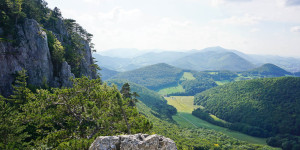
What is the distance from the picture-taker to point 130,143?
725 inches

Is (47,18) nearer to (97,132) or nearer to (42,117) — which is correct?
(42,117)

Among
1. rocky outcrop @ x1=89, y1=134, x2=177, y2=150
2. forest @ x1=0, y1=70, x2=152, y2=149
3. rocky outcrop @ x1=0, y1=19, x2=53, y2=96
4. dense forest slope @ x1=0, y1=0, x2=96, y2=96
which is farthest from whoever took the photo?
dense forest slope @ x1=0, y1=0, x2=96, y2=96

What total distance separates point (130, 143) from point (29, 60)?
151 ft

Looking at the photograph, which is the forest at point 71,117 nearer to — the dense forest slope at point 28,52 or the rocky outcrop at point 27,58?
the dense forest slope at point 28,52

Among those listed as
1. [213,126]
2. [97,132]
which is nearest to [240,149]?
[213,126]

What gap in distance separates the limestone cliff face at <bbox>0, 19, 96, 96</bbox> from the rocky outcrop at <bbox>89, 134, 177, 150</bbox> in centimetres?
3783

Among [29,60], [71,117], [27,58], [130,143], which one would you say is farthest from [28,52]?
[130,143]

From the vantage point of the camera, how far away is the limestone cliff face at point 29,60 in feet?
134

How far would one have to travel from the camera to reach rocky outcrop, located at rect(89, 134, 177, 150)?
18.2 meters

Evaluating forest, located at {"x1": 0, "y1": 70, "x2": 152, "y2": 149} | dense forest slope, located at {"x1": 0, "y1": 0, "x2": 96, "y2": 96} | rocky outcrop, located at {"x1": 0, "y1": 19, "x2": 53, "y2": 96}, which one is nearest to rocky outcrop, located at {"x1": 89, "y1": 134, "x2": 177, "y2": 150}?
forest, located at {"x1": 0, "y1": 70, "x2": 152, "y2": 149}

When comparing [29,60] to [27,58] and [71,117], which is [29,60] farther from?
[71,117]

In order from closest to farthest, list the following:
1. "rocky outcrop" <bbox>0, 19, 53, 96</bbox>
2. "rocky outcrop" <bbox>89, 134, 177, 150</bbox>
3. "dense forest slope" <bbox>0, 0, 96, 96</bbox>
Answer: "rocky outcrop" <bbox>89, 134, 177, 150</bbox> → "rocky outcrop" <bbox>0, 19, 53, 96</bbox> → "dense forest slope" <bbox>0, 0, 96, 96</bbox>

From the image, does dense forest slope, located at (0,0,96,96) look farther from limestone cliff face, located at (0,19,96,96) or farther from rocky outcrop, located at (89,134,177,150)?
rocky outcrop, located at (89,134,177,150)

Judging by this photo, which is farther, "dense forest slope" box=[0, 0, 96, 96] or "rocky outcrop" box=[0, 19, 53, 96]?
"dense forest slope" box=[0, 0, 96, 96]
